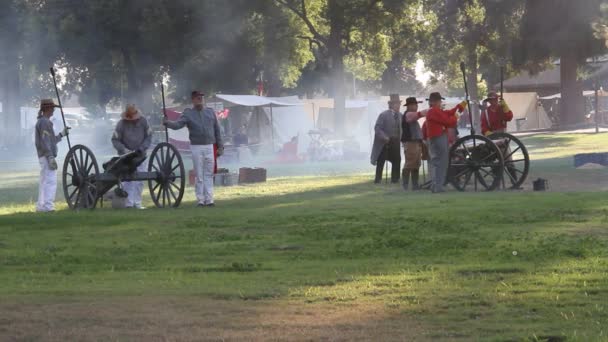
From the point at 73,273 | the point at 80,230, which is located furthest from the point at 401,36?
the point at 73,273

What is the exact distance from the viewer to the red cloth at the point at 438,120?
→ 68.1 feet

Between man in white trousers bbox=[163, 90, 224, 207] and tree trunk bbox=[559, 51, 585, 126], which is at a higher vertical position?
tree trunk bbox=[559, 51, 585, 126]

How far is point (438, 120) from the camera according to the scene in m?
20.8

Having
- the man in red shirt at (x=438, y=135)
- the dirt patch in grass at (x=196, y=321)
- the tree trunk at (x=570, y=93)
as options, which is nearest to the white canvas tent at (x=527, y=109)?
the tree trunk at (x=570, y=93)

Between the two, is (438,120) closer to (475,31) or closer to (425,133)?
(425,133)

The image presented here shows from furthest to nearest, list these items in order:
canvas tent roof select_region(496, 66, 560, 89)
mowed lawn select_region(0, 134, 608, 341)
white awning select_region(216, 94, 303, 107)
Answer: canvas tent roof select_region(496, 66, 560, 89)
white awning select_region(216, 94, 303, 107)
mowed lawn select_region(0, 134, 608, 341)

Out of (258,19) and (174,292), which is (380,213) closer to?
(174,292)

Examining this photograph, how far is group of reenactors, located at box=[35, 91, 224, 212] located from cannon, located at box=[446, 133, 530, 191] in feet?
14.4

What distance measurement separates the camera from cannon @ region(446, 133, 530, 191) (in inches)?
839

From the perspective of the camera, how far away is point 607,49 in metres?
57.6

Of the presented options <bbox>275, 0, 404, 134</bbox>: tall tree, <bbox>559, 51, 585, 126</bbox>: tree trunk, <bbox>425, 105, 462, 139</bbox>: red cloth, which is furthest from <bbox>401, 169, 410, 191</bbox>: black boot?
<bbox>559, 51, 585, 126</bbox>: tree trunk

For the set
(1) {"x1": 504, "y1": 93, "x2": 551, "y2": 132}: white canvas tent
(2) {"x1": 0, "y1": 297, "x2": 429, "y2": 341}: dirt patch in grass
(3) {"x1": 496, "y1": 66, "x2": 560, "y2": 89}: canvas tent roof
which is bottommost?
(2) {"x1": 0, "y1": 297, "x2": 429, "y2": 341}: dirt patch in grass

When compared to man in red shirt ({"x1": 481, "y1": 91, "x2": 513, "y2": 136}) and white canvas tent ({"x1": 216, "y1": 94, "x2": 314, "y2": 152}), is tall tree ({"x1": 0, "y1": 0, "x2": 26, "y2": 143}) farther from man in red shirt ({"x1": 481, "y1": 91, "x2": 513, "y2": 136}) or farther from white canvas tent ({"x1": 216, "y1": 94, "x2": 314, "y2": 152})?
man in red shirt ({"x1": 481, "y1": 91, "x2": 513, "y2": 136})

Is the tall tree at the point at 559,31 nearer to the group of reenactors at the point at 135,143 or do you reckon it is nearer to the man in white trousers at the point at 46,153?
the group of reenactors at the point at 135,143
